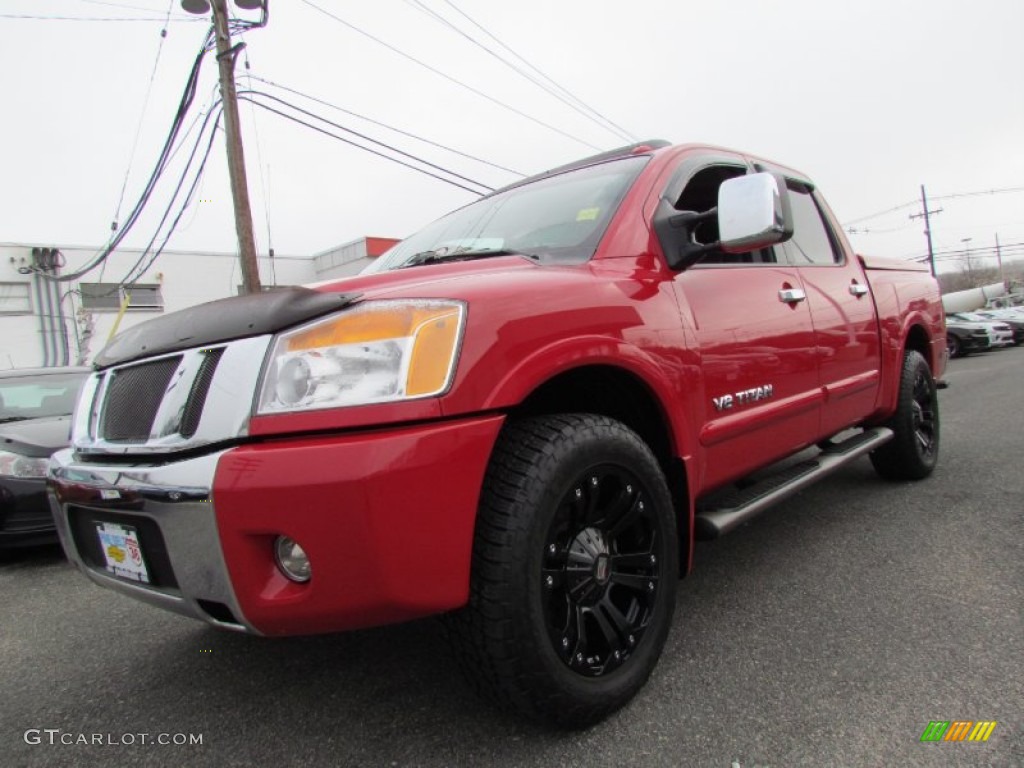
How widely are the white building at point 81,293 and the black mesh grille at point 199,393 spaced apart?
1444 centimetres

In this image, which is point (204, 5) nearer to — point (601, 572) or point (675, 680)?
point (601, 572)

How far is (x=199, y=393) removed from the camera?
155 centimetres

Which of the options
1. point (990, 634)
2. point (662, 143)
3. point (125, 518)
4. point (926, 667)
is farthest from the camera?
point (662, 143)

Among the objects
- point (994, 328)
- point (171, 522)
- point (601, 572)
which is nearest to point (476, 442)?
point (601, 572)

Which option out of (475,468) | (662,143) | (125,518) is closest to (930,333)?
(662,143)

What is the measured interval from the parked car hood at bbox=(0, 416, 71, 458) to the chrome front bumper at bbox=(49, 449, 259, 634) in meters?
2.46

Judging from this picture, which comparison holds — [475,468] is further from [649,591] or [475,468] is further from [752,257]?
[752,257]

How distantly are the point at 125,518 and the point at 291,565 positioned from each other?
51cm

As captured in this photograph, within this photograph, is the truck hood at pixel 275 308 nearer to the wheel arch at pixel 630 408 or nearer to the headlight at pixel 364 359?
the headlight at pixel 364 359

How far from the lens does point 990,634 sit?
84.0 inches

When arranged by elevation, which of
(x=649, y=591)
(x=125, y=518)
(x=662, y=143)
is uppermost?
(x=662, y=143)

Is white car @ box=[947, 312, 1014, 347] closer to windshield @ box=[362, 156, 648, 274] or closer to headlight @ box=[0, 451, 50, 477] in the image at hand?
windshield @ box=[362, 156, 648, 274]

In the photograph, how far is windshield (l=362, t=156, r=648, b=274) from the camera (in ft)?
7.41

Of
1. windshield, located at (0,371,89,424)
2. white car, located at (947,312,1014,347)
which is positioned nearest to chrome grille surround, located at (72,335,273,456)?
windshield, located at (0,371,89,424)
